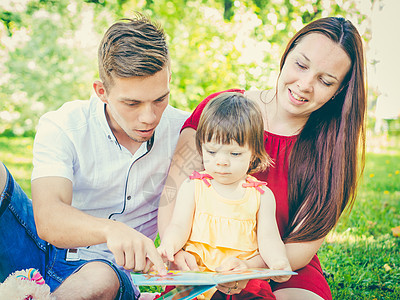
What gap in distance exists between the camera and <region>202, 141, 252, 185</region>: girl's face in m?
2.08

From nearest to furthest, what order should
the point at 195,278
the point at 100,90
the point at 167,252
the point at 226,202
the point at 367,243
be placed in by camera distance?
the point at 195,278 < the point at 167,252 < the point at 226,202 < the point at 100,90 < the point at 367,243

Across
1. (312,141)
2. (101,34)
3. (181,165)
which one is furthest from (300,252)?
(101,34)

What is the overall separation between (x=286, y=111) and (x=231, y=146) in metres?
0.61

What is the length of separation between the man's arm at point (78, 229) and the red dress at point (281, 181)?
2.65 ft

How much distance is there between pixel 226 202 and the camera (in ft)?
6.94

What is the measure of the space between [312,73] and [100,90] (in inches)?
43.6

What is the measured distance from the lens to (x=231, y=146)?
2.07 metres

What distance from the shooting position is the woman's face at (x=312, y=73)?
2.32m

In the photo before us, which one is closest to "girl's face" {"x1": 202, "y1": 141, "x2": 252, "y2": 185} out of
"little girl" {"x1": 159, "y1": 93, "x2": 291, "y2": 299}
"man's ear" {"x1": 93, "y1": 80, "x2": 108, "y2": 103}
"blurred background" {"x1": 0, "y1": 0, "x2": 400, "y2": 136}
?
"little girl" {"x1": 159, "y1": 93, "x2": 291, "y2": 299}

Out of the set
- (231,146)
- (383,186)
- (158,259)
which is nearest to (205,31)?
(383,186)

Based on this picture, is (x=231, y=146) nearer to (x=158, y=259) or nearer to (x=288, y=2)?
(x=158, y=259)

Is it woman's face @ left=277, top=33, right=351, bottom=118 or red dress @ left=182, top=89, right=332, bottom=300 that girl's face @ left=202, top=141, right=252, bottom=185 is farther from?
woman's face @ left=277, top=33, right=351, bottom=118

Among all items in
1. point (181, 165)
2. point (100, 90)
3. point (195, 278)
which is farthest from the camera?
point (181, 165)

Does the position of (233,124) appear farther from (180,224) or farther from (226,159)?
(180,224)
